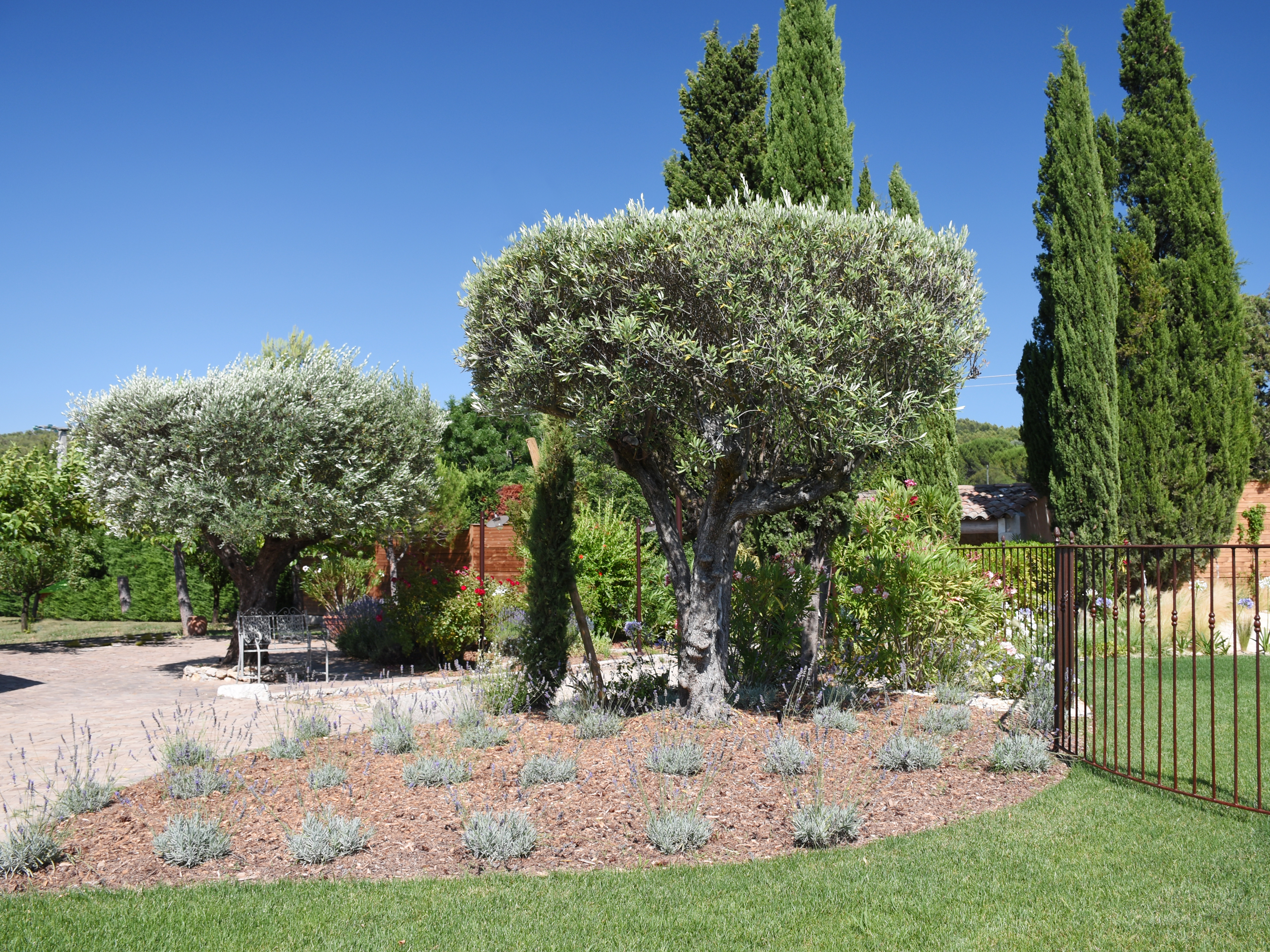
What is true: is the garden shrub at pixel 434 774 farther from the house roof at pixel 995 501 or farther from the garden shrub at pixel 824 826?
the house roof at pixel 995 501

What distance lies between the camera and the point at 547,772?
18.9 feet

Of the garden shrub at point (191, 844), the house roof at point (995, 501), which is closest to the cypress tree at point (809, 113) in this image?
the garden shrub at point (191, 844)

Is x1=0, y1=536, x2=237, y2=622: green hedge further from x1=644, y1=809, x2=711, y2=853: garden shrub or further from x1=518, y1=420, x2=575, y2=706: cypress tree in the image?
x1=644, y1=809, x2=711, y2=853: garden shrub

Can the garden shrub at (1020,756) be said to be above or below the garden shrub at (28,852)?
above

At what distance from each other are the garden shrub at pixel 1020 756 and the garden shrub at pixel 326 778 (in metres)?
4.54

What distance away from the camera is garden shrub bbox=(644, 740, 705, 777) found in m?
5.83

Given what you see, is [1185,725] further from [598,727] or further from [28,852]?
[28,852]

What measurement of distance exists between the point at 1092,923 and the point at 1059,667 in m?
3.14

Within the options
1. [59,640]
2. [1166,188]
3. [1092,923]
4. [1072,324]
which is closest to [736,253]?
[1092,923]

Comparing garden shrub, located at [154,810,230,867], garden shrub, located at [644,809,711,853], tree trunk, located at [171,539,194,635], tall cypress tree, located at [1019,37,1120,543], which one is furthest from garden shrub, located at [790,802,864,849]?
tree trunk, located at [171,539,194,635]

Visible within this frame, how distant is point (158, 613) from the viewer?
20.4m

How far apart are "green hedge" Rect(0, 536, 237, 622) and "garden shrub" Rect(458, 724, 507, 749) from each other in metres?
15.5

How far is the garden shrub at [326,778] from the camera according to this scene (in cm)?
572

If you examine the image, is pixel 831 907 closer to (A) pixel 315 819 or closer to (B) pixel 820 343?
(A) pixel 315 819
